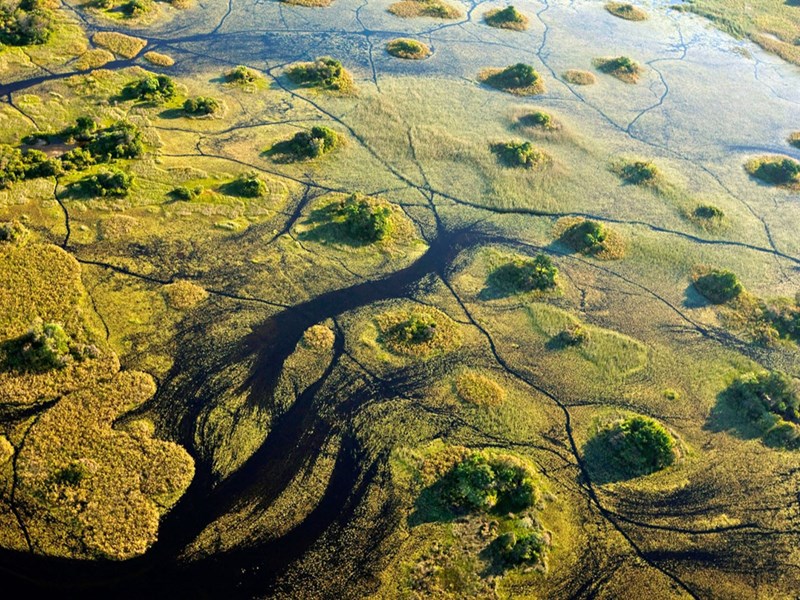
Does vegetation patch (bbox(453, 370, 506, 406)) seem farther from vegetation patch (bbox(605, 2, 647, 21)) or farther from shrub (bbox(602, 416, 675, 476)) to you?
vegetation patch (bbox(605, 2, 647, 21))

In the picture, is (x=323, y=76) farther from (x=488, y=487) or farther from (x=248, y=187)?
(x=488, y=487)

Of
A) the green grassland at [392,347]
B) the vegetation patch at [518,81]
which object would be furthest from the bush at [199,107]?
the vegetation patch at [518,81]

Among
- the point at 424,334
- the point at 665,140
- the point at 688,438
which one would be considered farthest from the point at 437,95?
the point at 688,438

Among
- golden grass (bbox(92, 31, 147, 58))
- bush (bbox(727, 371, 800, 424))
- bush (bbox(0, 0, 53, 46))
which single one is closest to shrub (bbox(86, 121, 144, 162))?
golden grass (bbox(92, 31, 147, 58))

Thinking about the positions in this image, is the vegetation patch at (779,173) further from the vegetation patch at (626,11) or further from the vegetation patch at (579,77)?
the vegetation patch at (626,11)

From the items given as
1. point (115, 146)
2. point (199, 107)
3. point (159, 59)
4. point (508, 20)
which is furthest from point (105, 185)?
point (508, 20)
